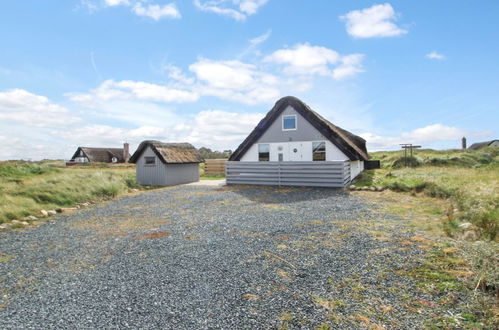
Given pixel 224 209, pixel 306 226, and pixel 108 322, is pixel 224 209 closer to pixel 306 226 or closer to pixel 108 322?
pixel 306 226

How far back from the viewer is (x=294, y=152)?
19.1 m

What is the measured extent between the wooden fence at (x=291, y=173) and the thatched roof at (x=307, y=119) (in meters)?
1.59

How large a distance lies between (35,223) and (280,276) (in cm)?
928

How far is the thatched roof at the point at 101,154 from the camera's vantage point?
5381 centimetres

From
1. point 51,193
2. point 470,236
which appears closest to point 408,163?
point 470,236

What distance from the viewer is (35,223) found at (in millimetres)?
9734

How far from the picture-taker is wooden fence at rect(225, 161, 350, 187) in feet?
51.1

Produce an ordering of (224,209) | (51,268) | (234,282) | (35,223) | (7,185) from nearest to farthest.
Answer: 1. (234,282)
2. (51,268)
3. (35,223)
4. (224,209)
5. (7,185)

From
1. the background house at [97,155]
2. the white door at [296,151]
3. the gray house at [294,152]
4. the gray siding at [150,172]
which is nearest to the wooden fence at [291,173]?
the gray house at [294,152]

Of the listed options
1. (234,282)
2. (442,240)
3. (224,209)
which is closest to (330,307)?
(234,282)

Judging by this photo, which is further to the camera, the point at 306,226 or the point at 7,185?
the point at 7,185

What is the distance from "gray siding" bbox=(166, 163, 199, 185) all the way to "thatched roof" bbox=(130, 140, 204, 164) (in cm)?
43

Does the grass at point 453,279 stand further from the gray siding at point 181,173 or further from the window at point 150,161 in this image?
the window at point 150,161

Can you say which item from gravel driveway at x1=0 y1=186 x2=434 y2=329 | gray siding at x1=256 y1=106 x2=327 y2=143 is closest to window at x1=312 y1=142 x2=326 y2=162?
gray siding at x1=256 y1=106 x2=327 y2=143
